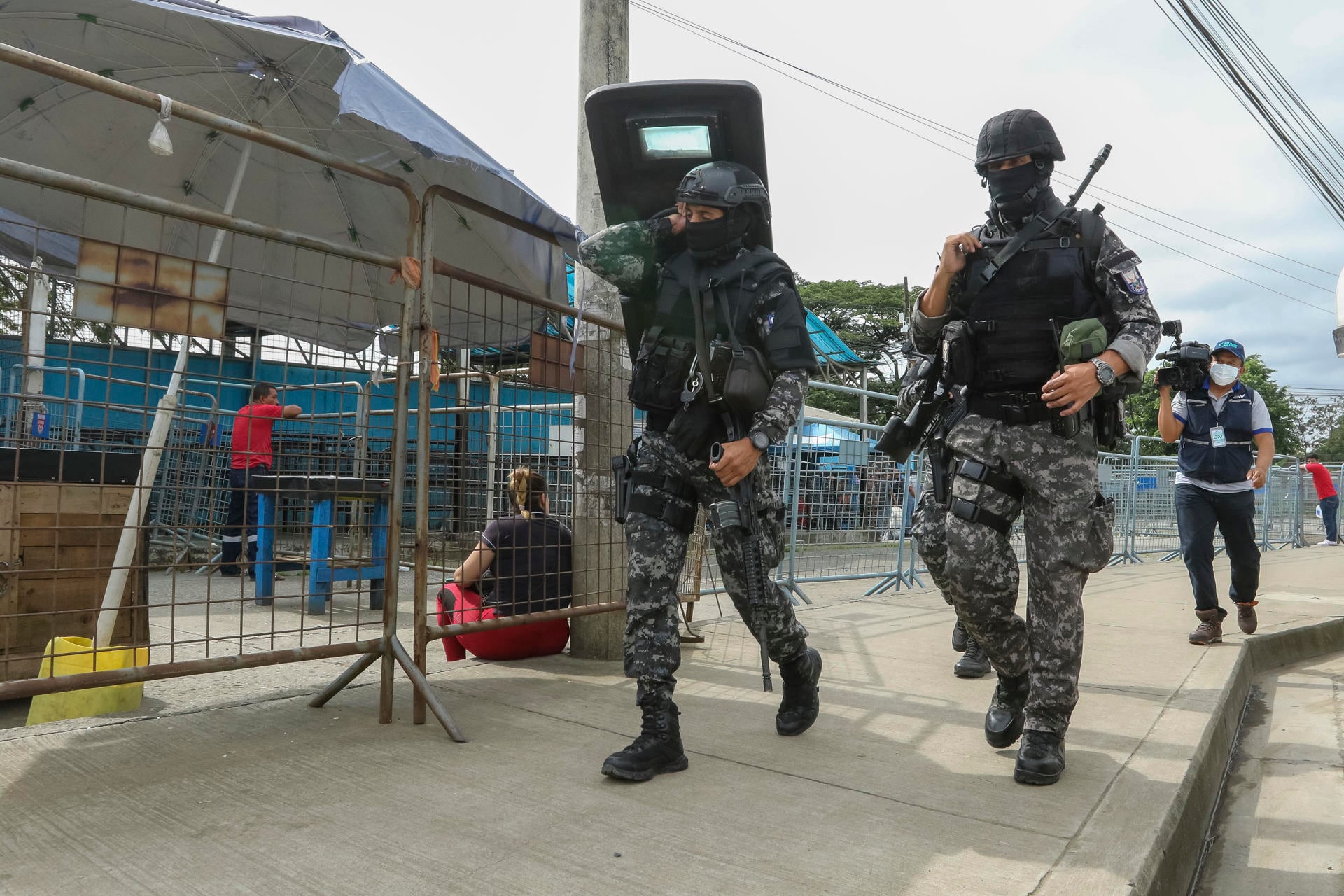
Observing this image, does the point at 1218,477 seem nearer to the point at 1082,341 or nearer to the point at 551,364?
the point at 1082,341

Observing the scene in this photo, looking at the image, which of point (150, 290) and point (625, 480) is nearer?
point (150, 290)

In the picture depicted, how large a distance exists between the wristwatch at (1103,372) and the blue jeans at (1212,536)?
327cm

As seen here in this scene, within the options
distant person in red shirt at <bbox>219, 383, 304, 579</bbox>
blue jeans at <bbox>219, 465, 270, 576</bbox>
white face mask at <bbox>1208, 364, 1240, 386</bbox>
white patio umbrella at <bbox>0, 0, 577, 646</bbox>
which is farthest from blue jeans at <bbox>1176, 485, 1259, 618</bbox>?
blue jeans at <bbox>219, 465, 270, 576</bbox>

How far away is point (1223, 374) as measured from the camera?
566 cm

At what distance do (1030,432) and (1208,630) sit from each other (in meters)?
3.29

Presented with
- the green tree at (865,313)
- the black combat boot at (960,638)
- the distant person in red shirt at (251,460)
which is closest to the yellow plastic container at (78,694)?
the distant person in red shirt at (251,460)

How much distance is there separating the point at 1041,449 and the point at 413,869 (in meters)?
2.05

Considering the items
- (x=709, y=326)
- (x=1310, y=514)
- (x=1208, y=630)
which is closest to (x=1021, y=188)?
(x=709, y=326)

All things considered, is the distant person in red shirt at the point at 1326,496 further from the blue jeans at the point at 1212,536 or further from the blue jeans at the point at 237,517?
the blue jeans at the point at 237,517

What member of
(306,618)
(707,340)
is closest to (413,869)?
(707,340)

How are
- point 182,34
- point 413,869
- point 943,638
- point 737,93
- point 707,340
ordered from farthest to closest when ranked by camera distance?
1. point 943,638
2. point 182,34
3. point 737,93
4. point 707,340
5. point 413,869

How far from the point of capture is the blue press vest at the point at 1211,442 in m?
5.34

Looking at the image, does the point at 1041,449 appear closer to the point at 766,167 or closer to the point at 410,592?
the point at 766,167

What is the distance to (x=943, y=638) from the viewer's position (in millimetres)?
5297
